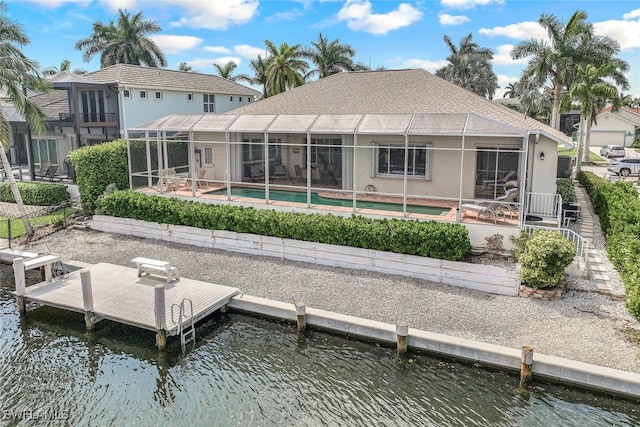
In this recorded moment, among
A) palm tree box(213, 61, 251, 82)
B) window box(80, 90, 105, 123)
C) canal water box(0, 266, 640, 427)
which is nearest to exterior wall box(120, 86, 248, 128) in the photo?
window box(80, 90, 105, 123)

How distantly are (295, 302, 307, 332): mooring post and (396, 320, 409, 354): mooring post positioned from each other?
2100mm

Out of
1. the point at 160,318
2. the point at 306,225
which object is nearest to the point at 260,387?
the point at 160,318

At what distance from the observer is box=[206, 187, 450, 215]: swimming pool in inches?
620

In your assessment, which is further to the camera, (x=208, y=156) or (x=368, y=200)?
(x=208, y=156)

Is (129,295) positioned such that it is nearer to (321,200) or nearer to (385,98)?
(321,200)

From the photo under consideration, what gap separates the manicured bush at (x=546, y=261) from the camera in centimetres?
1108

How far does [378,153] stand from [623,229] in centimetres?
841

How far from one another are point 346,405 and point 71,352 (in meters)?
6.05

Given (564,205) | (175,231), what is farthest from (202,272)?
(564,205)

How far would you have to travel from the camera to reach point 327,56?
137ft

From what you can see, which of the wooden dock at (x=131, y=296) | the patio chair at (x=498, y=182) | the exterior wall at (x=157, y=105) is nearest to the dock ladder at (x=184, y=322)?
the wooden dock at (x=131, y=296)

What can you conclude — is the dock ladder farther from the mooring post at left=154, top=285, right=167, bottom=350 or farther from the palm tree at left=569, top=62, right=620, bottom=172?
the palm tree at left=569, top=62, right=620, bottom=172

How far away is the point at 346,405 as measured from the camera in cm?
803

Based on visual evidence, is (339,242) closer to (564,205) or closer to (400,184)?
(400,184)
